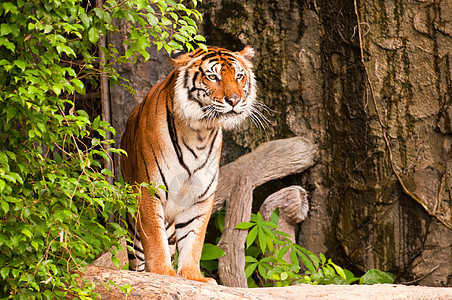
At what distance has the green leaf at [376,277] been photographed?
4.21 meters

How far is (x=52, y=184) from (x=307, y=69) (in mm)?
2947

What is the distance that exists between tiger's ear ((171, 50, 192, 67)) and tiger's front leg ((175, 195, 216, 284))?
2.67 feet

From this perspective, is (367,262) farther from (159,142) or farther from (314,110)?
(159,142)

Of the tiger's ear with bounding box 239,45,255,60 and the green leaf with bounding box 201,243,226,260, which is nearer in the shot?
the tiger's ear with bounding box 239,45,255,60

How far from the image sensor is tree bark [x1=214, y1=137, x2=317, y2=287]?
4.23 metres

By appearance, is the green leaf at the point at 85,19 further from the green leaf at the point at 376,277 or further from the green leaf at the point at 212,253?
the green leaf at the point at 376,277

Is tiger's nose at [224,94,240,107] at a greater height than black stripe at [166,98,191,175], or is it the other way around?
tiger's nose at [224,94,240,107]

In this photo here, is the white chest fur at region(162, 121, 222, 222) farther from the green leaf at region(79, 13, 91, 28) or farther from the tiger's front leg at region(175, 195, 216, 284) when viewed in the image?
the green leaf at region(79, 13, 91, 28)

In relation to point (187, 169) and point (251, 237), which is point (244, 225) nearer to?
point (251, 237)

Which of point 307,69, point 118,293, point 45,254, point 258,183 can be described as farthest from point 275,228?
point 45,254

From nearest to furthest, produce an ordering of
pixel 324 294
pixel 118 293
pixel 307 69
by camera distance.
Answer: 1. pixel 118 293
2. pixel 324 294
3. pixel 307 69

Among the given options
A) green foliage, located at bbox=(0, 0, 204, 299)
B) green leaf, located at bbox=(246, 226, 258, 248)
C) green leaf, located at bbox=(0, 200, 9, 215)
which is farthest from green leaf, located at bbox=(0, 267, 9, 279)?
green leaf, located at bbox=(246, 226, 258, 248)

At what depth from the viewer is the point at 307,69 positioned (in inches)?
192

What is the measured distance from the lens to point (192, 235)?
3.30 m
